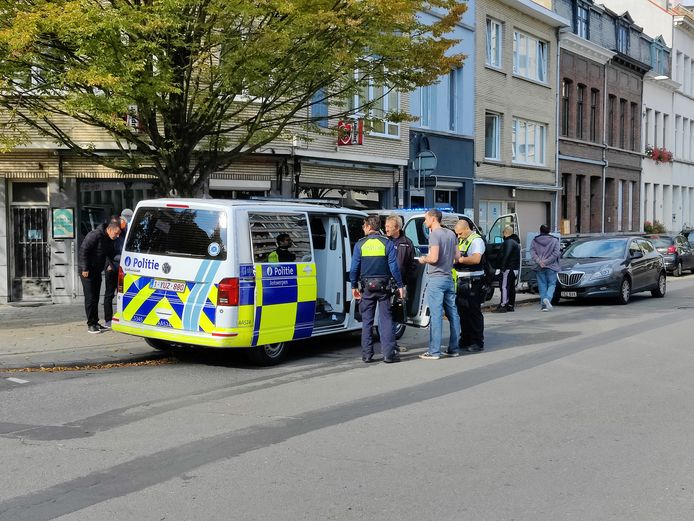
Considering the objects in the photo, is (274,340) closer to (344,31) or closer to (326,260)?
(326,260)

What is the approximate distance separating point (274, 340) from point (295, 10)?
4398mm

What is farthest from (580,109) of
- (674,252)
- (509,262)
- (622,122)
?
(509,262)

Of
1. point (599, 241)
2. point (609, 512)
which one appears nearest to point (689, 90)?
point (599, 241)

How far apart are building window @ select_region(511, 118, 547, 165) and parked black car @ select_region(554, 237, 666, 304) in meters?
10.2

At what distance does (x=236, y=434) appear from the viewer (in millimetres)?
6672

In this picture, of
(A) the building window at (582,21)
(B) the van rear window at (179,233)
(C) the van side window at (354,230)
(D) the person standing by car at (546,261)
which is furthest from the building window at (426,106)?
(B) the van rear window at (179,233)

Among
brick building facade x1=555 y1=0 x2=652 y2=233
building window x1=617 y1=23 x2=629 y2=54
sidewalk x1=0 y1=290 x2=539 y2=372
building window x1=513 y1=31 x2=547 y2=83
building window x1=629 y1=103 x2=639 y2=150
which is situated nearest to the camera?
sidewalk x1=0 y1=290 x2=539 y2=372

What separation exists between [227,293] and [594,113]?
A: 3109cm

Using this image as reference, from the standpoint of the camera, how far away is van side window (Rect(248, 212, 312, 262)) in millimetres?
9633

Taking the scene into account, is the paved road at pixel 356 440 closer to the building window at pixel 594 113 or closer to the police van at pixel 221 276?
the police van at pixel 221 276

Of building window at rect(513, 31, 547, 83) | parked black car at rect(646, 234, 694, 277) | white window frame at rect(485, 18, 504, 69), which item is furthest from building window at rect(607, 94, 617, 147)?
white window frame at rect(485, 18, 504, 69)

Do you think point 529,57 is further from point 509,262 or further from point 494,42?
point 509,262

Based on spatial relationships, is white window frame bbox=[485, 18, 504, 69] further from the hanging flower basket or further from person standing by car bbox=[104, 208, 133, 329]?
person standing by car bbox=[104, 208, 133, 329]

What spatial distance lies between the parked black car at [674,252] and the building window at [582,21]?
9.92 m
